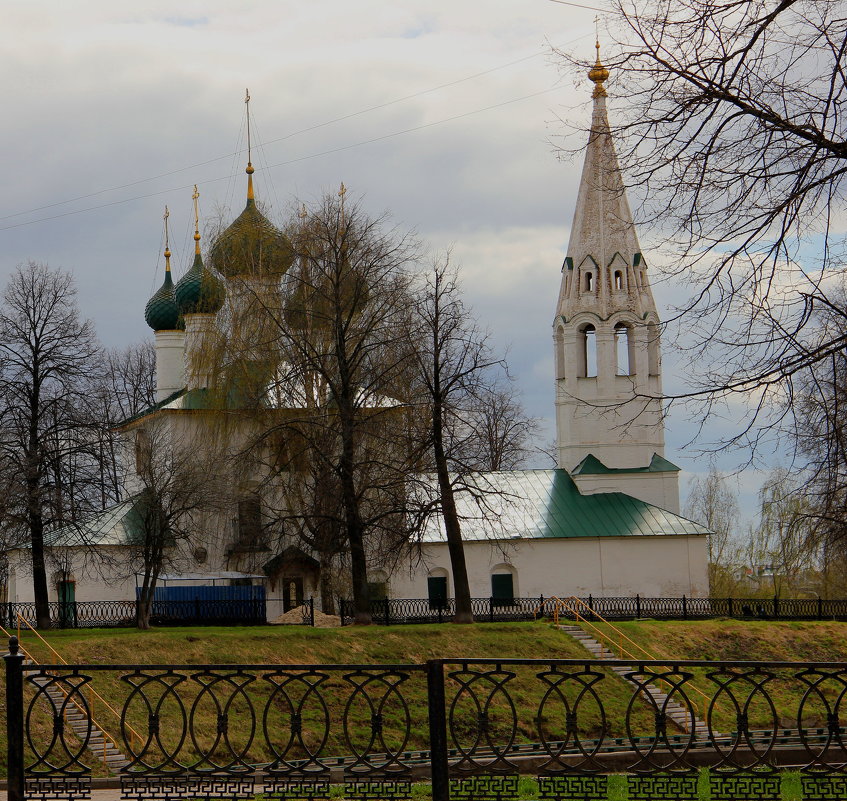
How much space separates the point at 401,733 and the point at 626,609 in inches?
687

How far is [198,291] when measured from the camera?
135 ft

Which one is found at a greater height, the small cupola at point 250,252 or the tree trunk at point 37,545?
the small cupola at point 250,252

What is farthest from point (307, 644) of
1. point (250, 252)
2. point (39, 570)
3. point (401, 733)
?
point (250, 252)

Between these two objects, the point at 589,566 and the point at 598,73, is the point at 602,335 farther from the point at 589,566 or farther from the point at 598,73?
the point at 598,73

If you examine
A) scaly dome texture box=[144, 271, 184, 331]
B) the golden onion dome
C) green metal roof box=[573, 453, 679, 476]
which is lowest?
green metal roof box=[573, 453, 679, 476]

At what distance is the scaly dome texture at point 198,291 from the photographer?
33500 mm

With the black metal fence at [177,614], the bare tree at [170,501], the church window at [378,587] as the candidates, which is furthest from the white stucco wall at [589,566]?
the bare tree at [170,501]

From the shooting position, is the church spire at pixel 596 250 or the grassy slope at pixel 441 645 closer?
Answer: the grassy slope at pixel 441 645

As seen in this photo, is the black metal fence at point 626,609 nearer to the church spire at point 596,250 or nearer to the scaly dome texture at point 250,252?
the scaly dome texture at point 250,252

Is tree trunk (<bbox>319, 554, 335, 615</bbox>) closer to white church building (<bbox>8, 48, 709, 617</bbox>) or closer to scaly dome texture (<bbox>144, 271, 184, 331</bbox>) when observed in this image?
white church building (<bbox>8, 48, 709, 617</bbox>)

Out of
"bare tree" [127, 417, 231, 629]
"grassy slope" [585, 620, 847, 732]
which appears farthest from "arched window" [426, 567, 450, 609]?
"grassy slope" [585, 620, 847, 732]

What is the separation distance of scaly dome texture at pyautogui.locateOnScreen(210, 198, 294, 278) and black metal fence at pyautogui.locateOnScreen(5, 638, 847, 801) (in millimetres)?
12558

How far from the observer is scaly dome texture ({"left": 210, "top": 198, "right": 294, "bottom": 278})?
107 feet

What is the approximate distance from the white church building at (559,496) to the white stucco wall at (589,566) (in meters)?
0.04
